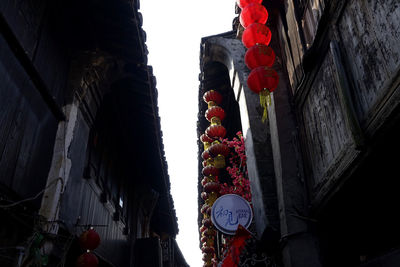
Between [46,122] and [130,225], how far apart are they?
8768 mm

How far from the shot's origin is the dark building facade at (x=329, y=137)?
4008 millimetres

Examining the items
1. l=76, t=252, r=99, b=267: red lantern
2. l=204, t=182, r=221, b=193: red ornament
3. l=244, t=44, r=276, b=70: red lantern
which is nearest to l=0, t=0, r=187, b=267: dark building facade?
l=76, t=252, r=99, b=267: red lantern

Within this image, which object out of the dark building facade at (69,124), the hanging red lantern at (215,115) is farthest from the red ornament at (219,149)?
the dark building facade at (69,124)

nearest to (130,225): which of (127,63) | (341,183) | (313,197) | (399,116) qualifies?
(127,63)

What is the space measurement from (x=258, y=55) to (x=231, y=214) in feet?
12.0

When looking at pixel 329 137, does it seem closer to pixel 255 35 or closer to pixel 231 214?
pixel 255 35

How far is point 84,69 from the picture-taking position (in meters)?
7.80

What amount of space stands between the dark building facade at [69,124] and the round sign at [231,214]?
2.54 meters

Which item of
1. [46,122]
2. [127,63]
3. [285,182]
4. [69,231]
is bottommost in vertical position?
[69,231]

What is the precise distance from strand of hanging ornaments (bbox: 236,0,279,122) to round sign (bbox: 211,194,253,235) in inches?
95.5

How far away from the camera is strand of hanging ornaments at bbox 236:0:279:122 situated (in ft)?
20.3

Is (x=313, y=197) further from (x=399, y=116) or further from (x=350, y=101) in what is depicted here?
(x=399, y=116)

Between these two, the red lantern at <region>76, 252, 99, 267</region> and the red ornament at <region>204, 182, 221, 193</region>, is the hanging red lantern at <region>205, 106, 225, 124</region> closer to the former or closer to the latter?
the red ornament at <region>204, 182, 221, 193</region>

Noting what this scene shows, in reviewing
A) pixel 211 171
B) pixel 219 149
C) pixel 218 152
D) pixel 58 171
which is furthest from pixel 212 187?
pixel 58 171
